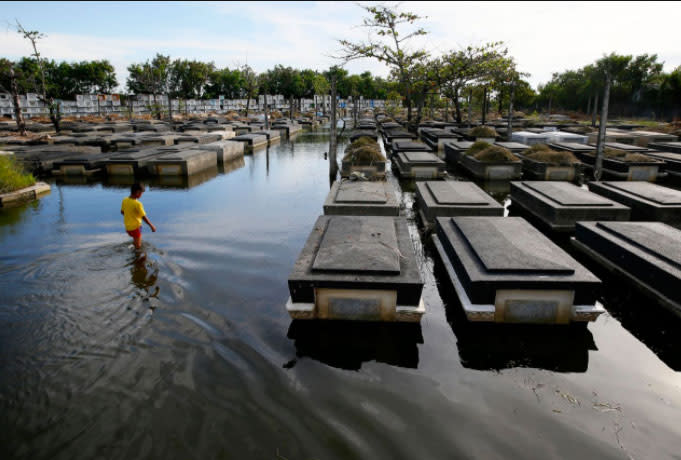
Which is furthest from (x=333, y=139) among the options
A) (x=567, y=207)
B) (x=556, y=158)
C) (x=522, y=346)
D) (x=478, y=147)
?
(x=522, y=346)

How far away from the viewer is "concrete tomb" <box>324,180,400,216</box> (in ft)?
29.1

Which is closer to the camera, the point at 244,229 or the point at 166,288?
the point at 166,288

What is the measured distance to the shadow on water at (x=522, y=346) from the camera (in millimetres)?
4594

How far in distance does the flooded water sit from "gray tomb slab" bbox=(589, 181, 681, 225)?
A: 3395 millimetres

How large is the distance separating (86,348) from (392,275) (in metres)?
3.85

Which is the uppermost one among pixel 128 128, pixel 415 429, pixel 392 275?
pixel 128 128

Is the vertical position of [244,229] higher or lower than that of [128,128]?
lower

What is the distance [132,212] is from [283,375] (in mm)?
4937

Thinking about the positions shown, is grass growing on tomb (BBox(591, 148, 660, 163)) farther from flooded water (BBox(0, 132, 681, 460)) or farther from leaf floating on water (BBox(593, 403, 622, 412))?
leaf floating on water (BBox(593, 403, 622, 412))

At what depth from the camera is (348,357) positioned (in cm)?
473

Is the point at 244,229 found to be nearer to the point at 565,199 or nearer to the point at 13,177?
the point at 565,199

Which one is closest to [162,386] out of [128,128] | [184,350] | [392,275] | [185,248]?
[184,350]

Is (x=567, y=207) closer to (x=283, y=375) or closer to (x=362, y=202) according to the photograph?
(x=362, y=202)

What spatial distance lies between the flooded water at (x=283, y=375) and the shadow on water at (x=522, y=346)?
2 cm
